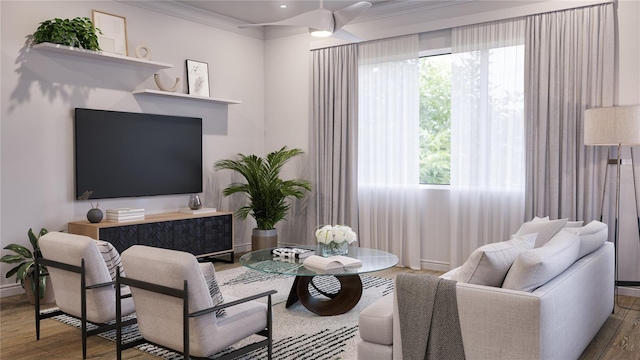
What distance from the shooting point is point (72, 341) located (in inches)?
142

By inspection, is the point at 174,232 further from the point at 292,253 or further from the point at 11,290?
the point at 292,253

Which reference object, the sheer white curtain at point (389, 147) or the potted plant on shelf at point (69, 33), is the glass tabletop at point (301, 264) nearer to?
the sheer white curtain at point (389, 147)

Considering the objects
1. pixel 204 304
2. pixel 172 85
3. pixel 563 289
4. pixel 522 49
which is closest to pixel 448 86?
pixel 522 49

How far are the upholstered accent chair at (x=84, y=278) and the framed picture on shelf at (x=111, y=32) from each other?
2.62 metres

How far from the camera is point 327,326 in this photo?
3.88 meters

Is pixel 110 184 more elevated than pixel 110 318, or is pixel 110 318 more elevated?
pixel 110 184

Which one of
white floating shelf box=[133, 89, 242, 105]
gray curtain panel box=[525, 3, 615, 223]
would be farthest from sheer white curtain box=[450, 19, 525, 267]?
white floating shelf box=[133, 89, 242, 105]

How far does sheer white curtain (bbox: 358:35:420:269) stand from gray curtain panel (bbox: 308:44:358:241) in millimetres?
98

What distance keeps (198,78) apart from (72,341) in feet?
12.0

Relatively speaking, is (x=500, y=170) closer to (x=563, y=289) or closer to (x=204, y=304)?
(x=563, y=289)

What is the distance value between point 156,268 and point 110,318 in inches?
34.5

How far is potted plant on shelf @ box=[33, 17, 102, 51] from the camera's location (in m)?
4.81

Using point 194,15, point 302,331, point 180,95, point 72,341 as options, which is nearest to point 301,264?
point 302,331

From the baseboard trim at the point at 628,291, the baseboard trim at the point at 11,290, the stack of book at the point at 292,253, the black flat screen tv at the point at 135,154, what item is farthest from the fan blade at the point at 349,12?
the baseboard trim at the point at 11,290
